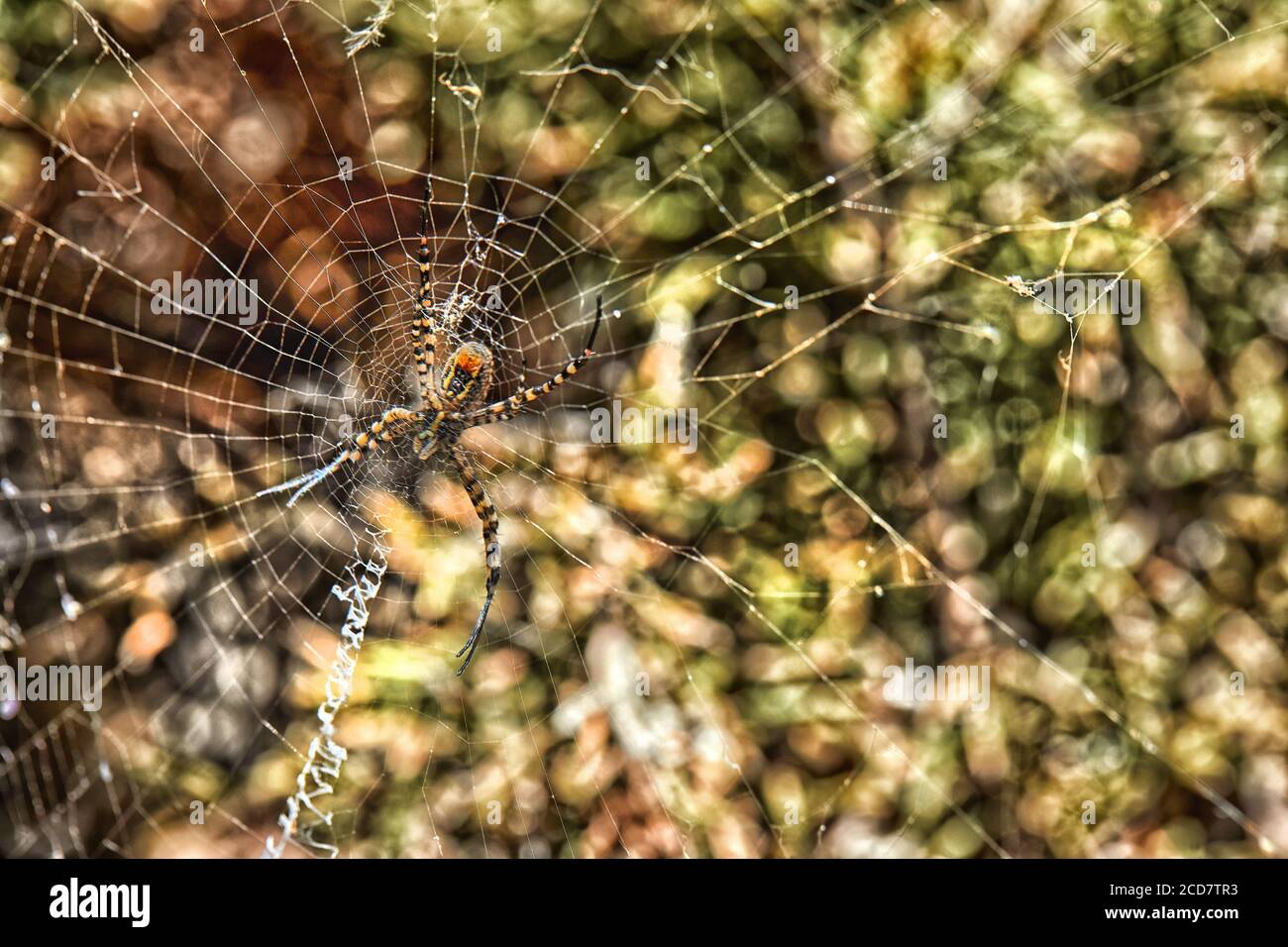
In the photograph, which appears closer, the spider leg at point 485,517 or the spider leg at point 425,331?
the spider leg at point 425,331

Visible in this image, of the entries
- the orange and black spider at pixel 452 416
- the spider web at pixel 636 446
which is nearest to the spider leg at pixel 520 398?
the orange and black spider at pixel 452 416

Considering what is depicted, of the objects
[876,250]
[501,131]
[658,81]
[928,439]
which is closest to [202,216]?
[501,131]

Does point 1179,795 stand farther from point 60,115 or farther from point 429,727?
point 60,115

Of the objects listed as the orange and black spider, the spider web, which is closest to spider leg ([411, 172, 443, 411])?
the orange and black spider

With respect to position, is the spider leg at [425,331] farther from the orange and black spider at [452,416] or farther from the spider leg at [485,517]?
the spider leg at [485,517]

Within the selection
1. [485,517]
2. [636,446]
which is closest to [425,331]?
[485,517]

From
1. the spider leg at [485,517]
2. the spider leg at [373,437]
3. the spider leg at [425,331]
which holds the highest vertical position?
→ the spider leg at [425,331]

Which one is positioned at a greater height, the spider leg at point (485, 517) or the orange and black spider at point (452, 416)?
the orange and black spider at point (452, 416)
